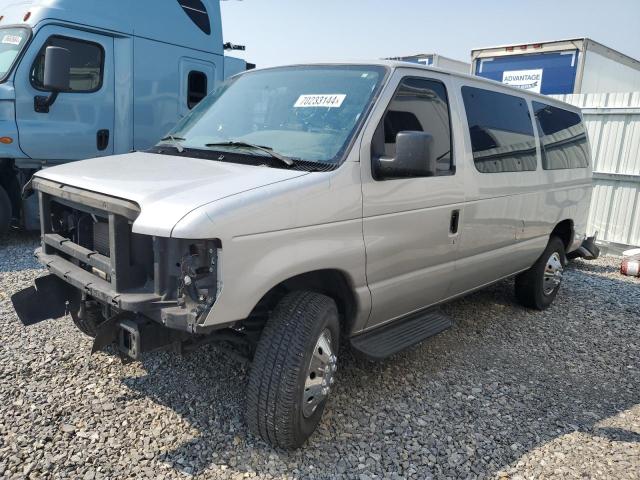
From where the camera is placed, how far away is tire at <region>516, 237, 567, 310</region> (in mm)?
5730

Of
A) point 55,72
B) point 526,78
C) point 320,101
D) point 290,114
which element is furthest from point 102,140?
point 526,78

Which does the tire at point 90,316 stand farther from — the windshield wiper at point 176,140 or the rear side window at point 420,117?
the rear side window at point 420,117

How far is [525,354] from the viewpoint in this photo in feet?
15.6

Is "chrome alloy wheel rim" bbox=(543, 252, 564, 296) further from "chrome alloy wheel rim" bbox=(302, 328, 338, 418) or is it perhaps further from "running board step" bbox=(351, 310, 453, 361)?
"chrome alloy wheel rim" bbox=(302, 328, 338, 418)

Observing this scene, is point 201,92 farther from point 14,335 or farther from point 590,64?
point 590,64

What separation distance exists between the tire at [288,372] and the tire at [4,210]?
17.6 ft

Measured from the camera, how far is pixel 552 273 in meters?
5.88

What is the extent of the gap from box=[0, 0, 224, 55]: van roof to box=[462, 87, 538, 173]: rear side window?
5.11 metres

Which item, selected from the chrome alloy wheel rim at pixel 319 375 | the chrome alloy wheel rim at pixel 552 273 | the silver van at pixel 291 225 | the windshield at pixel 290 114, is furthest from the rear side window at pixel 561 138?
the chrome alloy wheel rim at pixel 319 375

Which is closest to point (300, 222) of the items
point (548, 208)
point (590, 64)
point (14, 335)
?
point (14, 335)

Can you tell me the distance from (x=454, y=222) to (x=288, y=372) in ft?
5.94

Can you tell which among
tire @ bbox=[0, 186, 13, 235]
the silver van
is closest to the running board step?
the silver van

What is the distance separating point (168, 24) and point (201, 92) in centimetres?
106

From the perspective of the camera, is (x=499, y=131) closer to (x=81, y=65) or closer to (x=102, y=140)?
(x=102, y=140)
